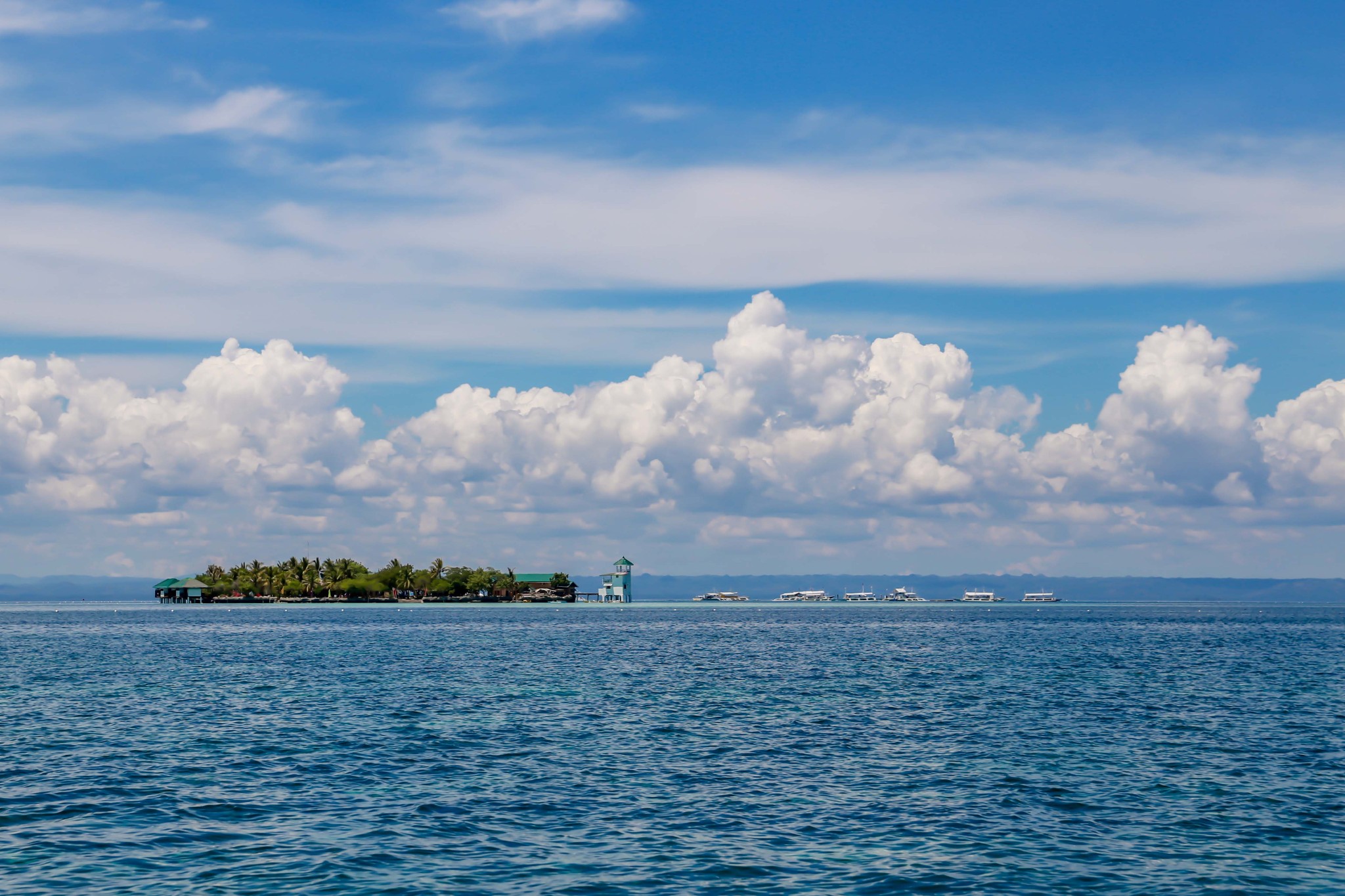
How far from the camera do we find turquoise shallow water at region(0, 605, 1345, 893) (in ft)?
88.6

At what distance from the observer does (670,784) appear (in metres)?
37.9

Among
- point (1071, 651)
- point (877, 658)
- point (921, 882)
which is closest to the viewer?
point (921, 882)

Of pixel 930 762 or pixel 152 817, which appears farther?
pixel 930 762

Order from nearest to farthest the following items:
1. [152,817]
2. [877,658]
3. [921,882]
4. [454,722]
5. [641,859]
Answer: [921,882] < [641,859] < [152,817] < [454,722] < [877,658]

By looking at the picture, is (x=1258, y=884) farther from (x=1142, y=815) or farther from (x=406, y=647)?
(x=406, y=647)

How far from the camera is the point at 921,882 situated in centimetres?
2605

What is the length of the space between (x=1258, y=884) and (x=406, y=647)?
108 metres

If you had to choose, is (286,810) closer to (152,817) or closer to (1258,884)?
(152,817)

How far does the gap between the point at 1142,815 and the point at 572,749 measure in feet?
71.3

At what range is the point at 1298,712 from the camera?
60125 millimetres

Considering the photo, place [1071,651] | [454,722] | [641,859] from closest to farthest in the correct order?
[641,859] < [454,722] < [1071,651]

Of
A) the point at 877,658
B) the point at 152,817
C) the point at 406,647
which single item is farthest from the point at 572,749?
the point at 406,647

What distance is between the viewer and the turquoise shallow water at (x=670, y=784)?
27.0m

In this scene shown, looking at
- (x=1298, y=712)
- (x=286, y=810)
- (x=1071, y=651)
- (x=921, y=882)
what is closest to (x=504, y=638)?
(x=1071, y=651)
